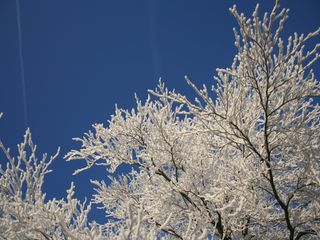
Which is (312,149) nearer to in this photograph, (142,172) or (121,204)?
(142,172)

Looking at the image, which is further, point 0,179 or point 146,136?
point 146,136

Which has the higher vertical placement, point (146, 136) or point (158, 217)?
point (146, 136)

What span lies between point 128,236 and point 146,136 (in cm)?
402

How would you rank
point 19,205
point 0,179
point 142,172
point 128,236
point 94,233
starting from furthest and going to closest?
1. point 142,172
2. point 0,179
3. point 19,205
4. point 94,233
5. point 128,236

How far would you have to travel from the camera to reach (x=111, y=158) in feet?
20.8

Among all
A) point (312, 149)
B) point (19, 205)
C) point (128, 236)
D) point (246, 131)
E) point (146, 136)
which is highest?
point (146, 136)

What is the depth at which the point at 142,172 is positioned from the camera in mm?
6867

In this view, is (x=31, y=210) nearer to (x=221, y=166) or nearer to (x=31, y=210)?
(x=31, y=210)

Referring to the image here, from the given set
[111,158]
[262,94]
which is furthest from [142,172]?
[262,94]

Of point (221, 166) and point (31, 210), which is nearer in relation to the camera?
point (31, 210)

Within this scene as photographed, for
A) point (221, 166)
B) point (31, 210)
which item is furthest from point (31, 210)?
point (221, 166)

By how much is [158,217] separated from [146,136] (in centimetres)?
191

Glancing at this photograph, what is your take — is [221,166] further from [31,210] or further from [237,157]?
[31,210]

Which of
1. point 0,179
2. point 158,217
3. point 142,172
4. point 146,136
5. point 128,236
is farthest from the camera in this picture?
point 142,172
